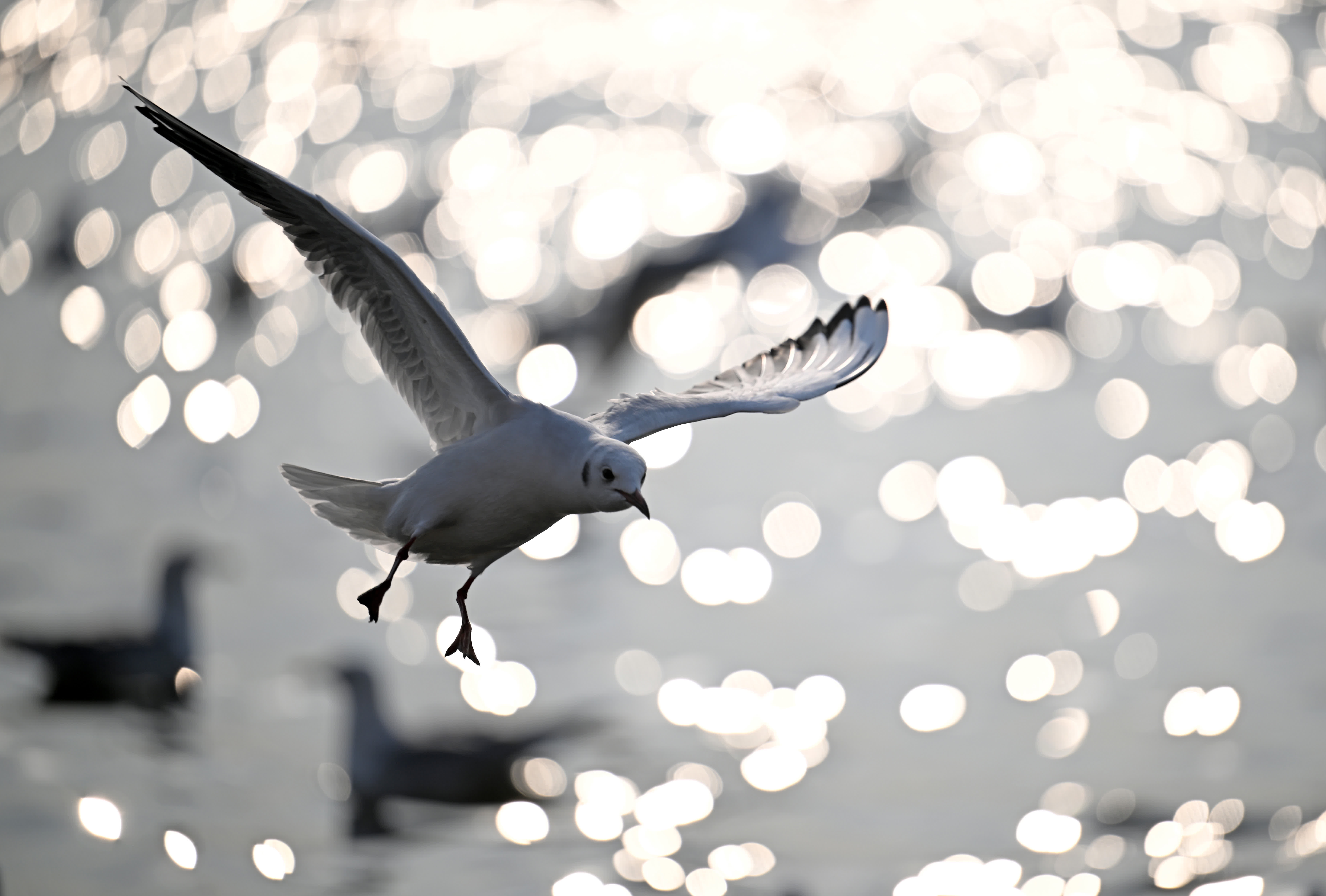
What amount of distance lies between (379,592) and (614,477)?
1762mm

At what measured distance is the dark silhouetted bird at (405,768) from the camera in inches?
680

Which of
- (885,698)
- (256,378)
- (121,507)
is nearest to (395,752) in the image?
(885,698)

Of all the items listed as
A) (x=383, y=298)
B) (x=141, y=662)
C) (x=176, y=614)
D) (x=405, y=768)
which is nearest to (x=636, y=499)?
(x=383, y=298)

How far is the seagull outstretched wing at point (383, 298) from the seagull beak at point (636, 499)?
95cm

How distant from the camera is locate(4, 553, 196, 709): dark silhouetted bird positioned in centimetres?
1978

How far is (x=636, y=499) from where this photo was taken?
6051 millimetres

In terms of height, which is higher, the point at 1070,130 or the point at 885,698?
the point at 1070,130

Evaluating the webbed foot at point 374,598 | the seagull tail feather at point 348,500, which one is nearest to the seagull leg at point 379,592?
the webbed foot at point 374,598

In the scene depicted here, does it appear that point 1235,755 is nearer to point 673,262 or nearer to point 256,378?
point 673,262

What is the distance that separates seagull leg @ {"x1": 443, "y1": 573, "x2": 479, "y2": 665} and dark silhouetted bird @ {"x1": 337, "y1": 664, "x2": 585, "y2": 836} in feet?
33.7

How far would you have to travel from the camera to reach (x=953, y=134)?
3497cm

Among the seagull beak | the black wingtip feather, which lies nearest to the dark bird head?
the black wingtip feather

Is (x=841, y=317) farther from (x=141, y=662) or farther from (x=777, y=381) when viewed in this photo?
(x=141, y=662)

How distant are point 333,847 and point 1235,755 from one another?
41.3ft
